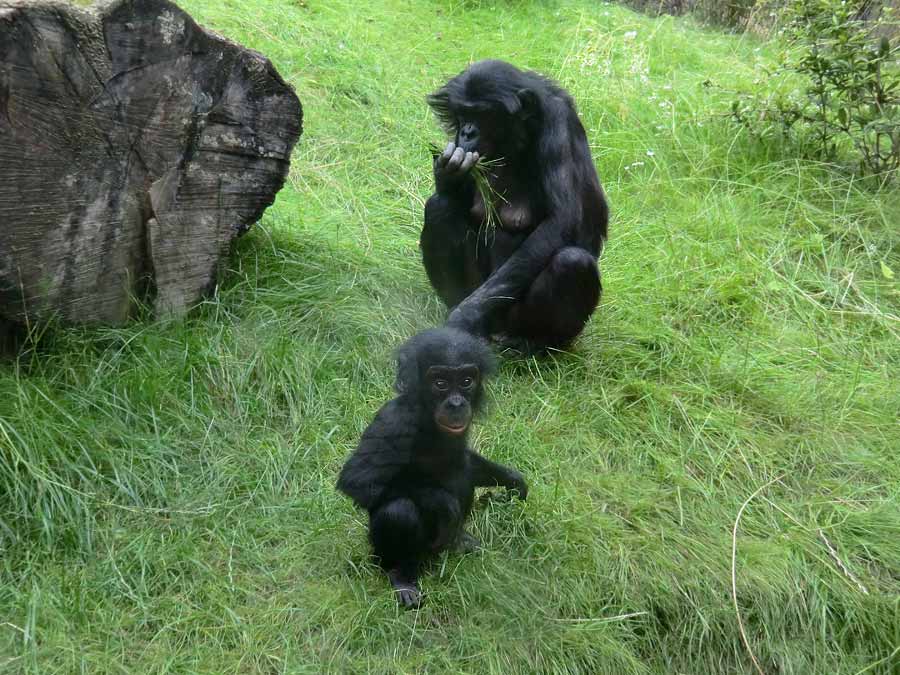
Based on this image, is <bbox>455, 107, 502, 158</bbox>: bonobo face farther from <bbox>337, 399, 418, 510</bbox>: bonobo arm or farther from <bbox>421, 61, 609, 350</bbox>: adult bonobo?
<bbox>337, 399, 418, 510</bbox>: bonobo arm

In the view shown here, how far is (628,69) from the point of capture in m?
7.33

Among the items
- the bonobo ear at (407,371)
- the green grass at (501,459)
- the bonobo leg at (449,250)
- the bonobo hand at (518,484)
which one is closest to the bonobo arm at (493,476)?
the bonobo hand at (518,484)

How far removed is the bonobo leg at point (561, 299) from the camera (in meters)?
4.48

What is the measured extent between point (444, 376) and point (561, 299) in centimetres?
169

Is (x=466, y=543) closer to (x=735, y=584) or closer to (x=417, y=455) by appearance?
(x=417, y=455)

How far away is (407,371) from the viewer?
10.00 ft

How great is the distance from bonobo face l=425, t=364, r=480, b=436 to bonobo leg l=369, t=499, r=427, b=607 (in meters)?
0.29

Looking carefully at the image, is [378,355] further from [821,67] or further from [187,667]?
[821,67]

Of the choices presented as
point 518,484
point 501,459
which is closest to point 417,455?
point 518,484

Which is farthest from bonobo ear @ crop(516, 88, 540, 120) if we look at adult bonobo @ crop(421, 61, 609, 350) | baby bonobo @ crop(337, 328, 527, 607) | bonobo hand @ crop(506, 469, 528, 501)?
bonobo hand @ crop(506, 469, 528, 501)

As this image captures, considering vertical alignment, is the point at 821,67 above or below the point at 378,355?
above

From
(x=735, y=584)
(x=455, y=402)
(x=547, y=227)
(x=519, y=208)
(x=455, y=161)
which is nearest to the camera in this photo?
(x=455, y=402)

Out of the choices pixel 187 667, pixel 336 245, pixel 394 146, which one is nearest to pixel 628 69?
pixel 394 146

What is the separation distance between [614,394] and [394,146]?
279 centimetres
